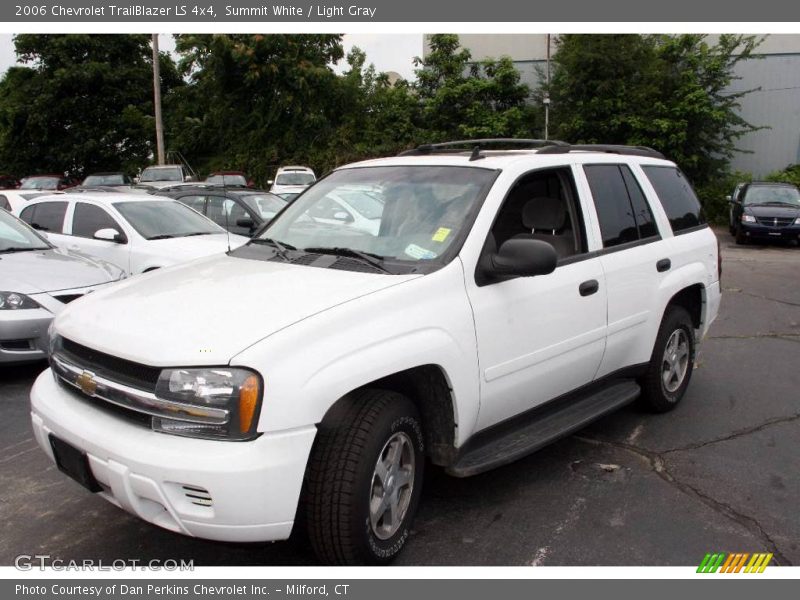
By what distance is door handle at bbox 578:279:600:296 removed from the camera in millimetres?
4004

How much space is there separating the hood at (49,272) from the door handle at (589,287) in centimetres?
451

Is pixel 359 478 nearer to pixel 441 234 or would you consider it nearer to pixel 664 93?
pixel 441 234

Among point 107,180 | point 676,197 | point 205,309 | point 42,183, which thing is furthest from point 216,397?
point 42,183

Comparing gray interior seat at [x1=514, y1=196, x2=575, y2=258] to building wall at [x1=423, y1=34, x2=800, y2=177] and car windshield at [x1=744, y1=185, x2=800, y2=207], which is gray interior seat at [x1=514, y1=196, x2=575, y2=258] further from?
building wall at [x1=423, y1=34, x2=800, y2=177]

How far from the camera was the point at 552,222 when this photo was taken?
13.9ft

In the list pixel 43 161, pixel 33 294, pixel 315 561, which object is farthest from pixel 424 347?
pixel 43 161

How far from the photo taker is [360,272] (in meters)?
3.33

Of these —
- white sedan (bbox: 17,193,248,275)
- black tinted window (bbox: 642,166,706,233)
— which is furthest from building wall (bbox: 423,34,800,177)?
white sedan (bbox: 17,193,248,275)

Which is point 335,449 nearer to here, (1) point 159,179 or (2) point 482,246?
(2) point 482,246

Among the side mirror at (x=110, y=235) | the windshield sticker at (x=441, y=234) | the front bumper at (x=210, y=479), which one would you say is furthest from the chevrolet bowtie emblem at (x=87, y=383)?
the side mirror at (x=110, y=235)

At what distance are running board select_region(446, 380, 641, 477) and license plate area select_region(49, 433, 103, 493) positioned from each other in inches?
61.7

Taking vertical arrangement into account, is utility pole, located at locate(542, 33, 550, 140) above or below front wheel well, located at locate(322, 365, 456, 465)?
above

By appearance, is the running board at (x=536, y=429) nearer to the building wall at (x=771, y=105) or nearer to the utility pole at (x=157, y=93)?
the utility pole at (x=157, y=93)

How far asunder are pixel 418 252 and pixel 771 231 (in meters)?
16.5
